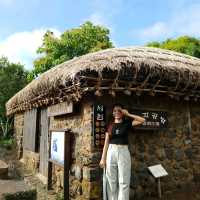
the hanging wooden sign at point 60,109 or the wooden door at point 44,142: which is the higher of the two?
the hanging wooden sign at point 60,109

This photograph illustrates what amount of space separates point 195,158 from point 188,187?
648mm

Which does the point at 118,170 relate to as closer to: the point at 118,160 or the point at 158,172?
the point at 118,160

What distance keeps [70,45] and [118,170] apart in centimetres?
1576

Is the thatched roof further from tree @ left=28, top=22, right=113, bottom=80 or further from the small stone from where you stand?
tree @ left=28, top=22, right=113, bottom=80

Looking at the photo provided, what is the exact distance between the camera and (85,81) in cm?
503

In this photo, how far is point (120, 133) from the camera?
181 inches

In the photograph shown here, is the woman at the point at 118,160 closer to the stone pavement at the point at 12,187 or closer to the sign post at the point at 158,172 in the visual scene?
the sign post at the point at 158,172

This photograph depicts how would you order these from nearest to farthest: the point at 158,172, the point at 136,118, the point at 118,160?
the point at 118,160
the point at 136,118
the point at 158,172

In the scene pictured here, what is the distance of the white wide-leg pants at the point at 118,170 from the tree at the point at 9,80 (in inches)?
518

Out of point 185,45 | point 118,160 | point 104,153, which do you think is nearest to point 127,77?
point 104,153

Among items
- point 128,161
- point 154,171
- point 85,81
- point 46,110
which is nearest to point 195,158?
point 154,171

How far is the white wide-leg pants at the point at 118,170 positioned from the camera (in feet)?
14.9

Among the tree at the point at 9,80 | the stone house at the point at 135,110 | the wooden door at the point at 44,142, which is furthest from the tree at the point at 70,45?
the stone house at the point at 135,110

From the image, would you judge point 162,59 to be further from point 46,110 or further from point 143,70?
point 46,110
